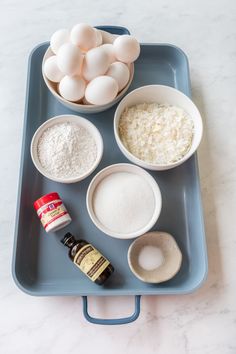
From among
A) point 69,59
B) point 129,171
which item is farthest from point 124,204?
point 69,59

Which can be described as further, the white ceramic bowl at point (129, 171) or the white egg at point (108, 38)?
the white egg at point (108, 38)

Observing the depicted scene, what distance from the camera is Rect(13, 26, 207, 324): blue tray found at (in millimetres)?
842

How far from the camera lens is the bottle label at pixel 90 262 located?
2.64 ft

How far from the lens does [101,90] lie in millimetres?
856

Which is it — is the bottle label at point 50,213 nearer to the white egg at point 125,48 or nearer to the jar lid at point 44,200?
→ the jar lid at point 44,200

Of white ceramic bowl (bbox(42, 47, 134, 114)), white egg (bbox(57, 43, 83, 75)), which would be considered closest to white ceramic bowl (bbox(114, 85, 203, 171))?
white ceramic bowl (bbox(42, 47, 134, 114))

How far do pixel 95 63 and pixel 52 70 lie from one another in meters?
0.12

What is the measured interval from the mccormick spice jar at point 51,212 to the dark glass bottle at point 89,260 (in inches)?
1.7

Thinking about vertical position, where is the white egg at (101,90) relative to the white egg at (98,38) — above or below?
below

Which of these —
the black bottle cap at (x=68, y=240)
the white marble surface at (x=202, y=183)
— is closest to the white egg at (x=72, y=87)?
the white marble surface at (x=202, y=183)

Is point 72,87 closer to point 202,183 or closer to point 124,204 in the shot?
point 124,204

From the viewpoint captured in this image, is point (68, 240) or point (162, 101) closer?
point (68, 240)

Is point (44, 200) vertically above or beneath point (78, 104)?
beneath

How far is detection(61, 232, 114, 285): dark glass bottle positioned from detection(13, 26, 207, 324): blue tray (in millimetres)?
36
